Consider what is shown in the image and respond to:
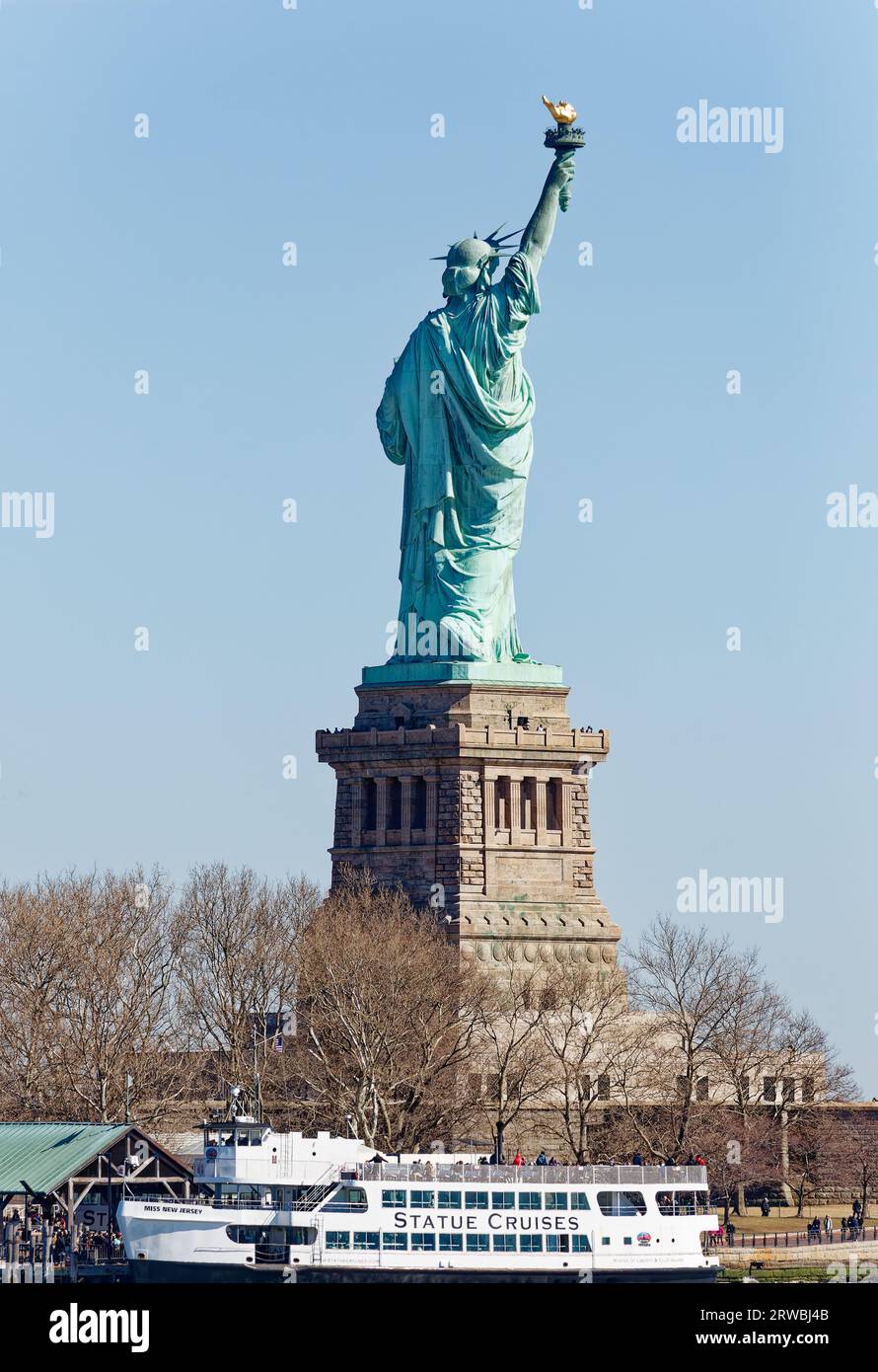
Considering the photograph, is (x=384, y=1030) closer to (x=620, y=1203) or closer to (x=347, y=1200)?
(x=347, y=1200)

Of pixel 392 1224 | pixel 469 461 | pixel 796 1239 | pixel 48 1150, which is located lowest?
pixel 392 1224

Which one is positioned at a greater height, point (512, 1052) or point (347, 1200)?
point (512, 1052)

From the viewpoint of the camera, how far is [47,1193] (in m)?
122

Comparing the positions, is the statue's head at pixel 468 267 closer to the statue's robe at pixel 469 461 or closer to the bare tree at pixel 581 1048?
the statue's robe at pixel 469 461

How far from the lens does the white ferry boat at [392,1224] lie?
122m

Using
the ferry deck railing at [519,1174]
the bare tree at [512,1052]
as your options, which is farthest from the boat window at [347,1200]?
the bare tree at [512,1052]

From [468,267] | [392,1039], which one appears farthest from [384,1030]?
[468,267]

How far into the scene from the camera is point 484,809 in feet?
508

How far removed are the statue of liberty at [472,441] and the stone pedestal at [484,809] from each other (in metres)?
2.22

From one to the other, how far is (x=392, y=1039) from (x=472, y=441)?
24390 mm

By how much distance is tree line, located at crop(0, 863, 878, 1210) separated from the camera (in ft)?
465

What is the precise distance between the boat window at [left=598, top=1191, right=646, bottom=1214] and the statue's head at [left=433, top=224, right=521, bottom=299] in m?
42.7

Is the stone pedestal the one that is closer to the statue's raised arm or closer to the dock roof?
the statue's raised arm

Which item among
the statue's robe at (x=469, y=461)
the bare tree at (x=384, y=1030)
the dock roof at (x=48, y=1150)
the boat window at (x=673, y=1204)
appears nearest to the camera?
the dock roof at (x=48, y=1150)
